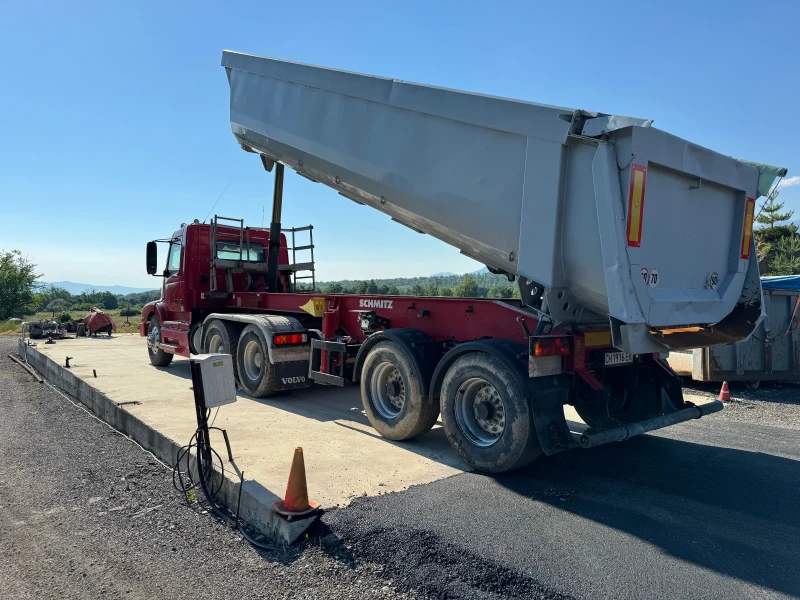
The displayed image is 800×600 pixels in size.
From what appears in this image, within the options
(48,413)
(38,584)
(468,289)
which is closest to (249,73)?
(468,289)

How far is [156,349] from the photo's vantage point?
38.0 ft

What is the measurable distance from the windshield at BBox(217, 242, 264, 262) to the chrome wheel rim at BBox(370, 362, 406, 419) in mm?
5307

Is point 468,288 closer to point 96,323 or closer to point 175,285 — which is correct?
point 175,285

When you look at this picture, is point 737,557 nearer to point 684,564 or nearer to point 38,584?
point 684,564

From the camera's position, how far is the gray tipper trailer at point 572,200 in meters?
4.02

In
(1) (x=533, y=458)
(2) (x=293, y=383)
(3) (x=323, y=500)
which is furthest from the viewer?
(2) (x=293, y=383)

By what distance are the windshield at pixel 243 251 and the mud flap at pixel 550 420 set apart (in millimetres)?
7282

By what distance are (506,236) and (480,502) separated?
218 cm

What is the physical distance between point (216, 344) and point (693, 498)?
727 cm

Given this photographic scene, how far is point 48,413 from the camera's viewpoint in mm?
8086

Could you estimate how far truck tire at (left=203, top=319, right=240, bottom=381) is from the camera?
8586 mm

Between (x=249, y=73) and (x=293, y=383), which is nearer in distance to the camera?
(x=249, y=73)

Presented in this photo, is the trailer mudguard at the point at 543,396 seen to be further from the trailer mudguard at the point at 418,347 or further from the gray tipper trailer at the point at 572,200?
the trailer mudguard at the point at 418,347

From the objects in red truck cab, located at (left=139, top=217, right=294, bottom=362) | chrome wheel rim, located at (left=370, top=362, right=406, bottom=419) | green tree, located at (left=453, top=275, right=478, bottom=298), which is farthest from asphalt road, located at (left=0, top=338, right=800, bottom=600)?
red truck cab, located at (left=139, top=217, right=294, bottom=362)
